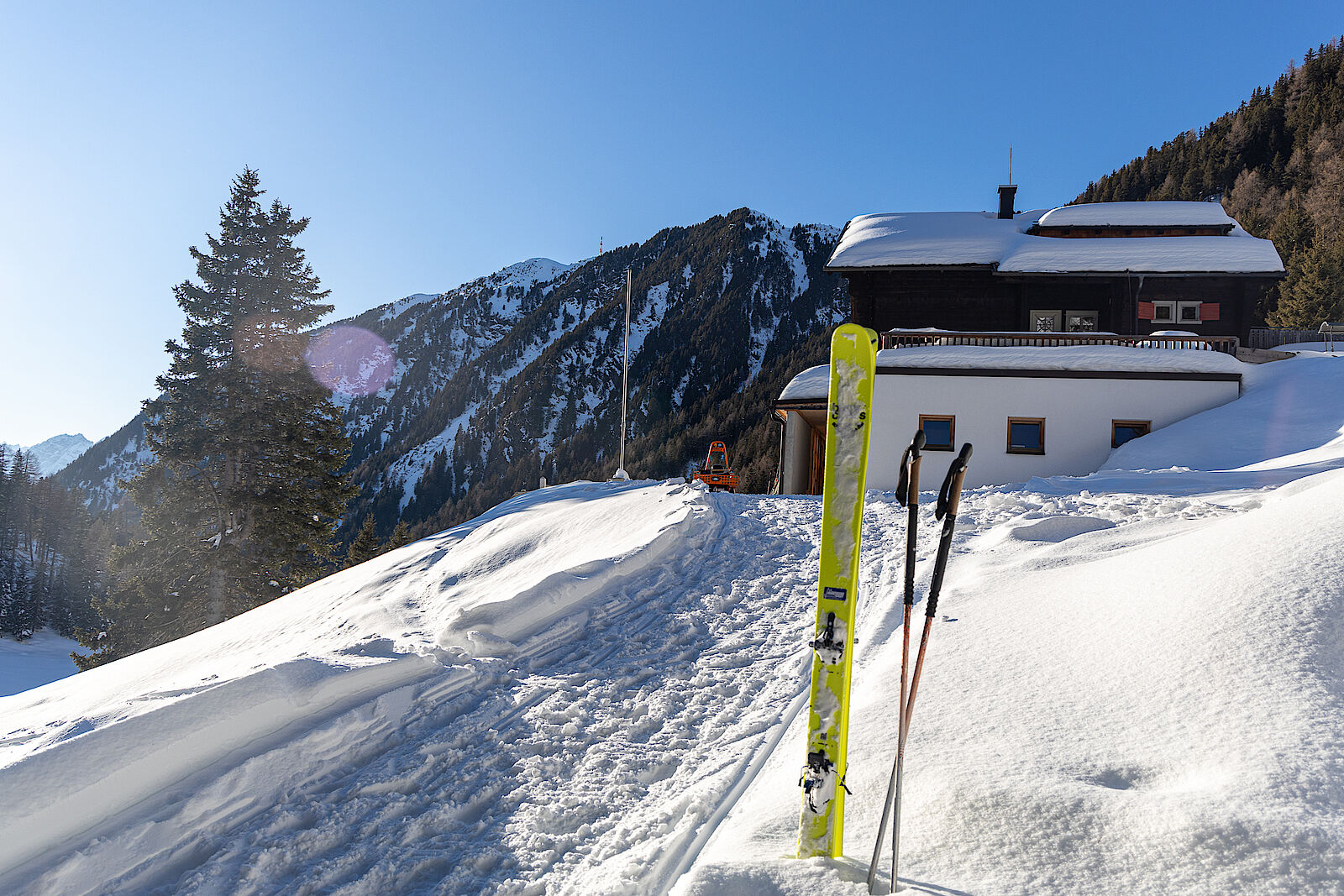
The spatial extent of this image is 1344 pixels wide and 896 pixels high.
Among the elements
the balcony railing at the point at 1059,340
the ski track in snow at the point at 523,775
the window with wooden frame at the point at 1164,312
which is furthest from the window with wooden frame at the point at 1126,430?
the ski track in snow at the point at 523,775

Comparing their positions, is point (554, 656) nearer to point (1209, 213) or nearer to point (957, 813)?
point (957, 813)

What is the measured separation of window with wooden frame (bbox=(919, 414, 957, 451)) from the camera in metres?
16.8

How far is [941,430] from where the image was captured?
16891 millimetres

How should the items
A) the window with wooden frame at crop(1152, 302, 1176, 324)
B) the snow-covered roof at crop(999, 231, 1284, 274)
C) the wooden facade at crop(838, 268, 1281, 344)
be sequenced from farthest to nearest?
the window with wooden frame at crop(1152, 302, 1176, 324)
the wooden facade at crop(838, 268, 1281, 344)
the snow-covered roof at crop(999, 231, 1284, 274)

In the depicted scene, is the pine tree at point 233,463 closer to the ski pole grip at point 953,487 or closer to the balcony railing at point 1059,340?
the balcony railing at point 1059,340

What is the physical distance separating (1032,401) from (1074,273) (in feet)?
20.6

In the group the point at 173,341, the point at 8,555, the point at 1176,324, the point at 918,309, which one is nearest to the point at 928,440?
the point at 918,309

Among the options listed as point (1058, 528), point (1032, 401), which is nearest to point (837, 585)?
point (1058, 528)

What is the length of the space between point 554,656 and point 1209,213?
2632cm

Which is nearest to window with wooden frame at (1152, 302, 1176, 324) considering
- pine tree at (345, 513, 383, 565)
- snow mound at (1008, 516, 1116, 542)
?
snow mound at (1008, 516, 1116, 542)

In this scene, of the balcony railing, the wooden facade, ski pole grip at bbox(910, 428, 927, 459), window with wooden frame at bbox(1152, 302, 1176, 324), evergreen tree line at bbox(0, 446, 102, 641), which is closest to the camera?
ski pole grip at bbox(910, 428, 927, 459)

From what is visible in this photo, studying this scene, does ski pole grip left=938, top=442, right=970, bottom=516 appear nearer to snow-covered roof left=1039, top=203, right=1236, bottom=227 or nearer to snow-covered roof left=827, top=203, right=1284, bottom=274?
snow-covered roof left=827, top=203, right=1284, bottom=274

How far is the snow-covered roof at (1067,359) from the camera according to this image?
637 inches

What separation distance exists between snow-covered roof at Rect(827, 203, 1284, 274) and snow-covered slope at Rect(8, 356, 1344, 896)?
15715 millimetres
